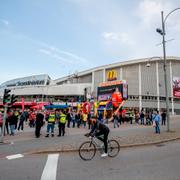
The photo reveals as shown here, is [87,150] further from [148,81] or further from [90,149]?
[148,81]

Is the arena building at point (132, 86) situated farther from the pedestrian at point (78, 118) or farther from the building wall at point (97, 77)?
the pedestrian at point (78, 118)

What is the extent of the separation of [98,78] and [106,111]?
4087 centimetres

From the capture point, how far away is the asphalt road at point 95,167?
16.2 feet

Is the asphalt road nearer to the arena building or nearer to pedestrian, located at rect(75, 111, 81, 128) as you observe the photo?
pedestrian, located at rect(75, 111, 81, 128)

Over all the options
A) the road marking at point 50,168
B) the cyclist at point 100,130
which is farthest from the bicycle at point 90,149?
the road marking at point 50,168

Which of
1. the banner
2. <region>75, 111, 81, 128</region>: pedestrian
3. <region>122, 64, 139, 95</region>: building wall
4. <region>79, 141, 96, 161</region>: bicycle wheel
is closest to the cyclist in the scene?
<region>79, 141, 96, 161</region>: bicycle wheel

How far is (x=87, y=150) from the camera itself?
6762 mm

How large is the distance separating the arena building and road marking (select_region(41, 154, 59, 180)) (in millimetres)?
55269

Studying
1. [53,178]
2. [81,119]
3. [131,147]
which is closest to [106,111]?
[81,119]

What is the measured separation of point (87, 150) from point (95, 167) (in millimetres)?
1020

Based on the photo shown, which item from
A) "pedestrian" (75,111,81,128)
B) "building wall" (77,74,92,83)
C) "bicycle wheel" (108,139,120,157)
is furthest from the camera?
"building wall" (77,74,92,83)

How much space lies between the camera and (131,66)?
71.3 metres

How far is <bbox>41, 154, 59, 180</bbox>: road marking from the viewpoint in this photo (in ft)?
16.2

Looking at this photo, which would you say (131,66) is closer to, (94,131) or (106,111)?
(106,111)
